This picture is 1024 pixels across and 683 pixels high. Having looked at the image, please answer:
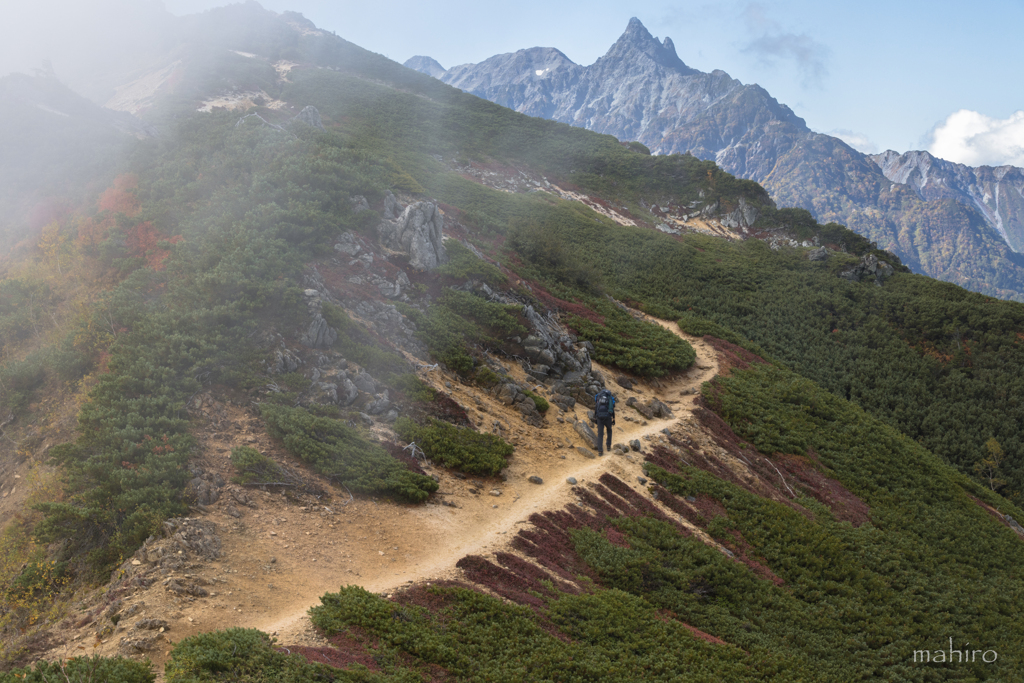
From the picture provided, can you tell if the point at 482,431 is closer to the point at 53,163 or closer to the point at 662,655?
the point at 662,655

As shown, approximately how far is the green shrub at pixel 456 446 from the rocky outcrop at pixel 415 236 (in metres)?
12.0

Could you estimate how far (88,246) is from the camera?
21344 mm

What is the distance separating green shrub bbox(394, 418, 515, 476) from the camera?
1653 cm

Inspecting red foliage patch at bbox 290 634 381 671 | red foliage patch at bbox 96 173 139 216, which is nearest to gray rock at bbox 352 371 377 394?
red foliage patch at bbox 290 634 381 671

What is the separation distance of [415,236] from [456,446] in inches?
583

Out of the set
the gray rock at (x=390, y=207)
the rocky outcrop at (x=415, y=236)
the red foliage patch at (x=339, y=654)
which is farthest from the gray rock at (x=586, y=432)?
the gray rock at (x=390, y=207)

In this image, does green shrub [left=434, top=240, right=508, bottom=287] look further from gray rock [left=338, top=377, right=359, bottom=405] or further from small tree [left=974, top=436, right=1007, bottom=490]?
small tree [left=974, top=436, right=1007, bottom=490]

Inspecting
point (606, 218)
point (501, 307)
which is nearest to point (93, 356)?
point (501, 307)

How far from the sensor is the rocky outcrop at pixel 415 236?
88.9 feet

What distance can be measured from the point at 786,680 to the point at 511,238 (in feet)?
121

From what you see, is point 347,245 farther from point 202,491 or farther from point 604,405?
point 202,491

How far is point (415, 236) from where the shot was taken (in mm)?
27547

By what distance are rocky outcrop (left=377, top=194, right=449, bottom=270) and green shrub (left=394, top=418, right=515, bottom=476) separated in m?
12.0

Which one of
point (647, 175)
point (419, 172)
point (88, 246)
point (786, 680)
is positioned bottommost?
point (786, 680)
